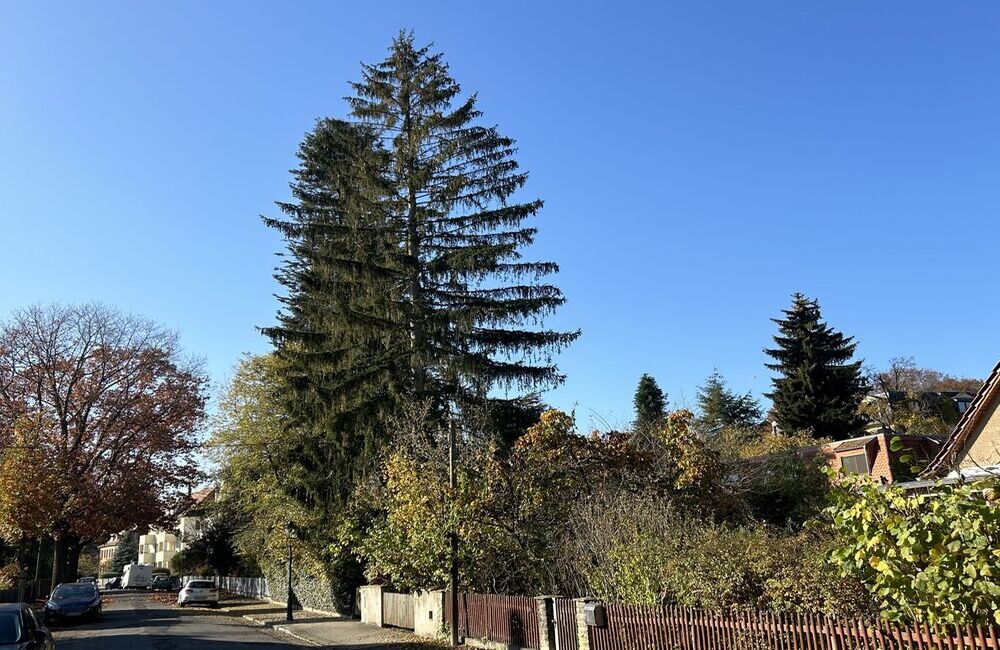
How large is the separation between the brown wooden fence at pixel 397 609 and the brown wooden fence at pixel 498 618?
3.36 m

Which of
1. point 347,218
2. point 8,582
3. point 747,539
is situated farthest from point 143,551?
point 747,539

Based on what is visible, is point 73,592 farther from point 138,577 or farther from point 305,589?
point 138,577

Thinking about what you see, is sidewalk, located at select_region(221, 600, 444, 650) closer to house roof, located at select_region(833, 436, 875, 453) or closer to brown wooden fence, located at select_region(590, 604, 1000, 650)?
brown wooden fence, located at select_region(590, 604, 1000, 650)

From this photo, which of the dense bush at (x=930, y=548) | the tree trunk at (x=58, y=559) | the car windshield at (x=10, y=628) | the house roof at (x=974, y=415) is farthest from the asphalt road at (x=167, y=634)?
the house roof at (x=974, y=415)

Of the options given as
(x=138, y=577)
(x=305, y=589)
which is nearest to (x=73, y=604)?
(x=305, y=589)

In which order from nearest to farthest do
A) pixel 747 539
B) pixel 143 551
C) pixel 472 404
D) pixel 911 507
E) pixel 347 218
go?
pixel 911 507
pixel 747 539
pixel 472 404
pixel 347 218
pixel 143 551

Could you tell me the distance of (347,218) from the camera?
2606cm

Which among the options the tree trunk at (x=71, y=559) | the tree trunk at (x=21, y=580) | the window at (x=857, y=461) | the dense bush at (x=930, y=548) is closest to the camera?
the dense bush at (x=930, y=548)

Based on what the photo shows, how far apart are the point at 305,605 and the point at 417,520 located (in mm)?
18715

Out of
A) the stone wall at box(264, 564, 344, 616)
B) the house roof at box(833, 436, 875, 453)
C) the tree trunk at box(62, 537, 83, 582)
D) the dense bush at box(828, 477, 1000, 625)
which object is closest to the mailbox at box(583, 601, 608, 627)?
the dense bush at box(828, 477, 1000, 625)

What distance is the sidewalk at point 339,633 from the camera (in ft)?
55.6

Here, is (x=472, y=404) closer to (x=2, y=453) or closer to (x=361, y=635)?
(x=361, y=635)

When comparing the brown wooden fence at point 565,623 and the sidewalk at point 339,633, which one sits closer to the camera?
the brown wooden fence at point 565,623

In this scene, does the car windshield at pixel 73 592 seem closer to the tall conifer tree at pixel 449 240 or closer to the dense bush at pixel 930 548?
the tall conifer tree at pixel 449 240
